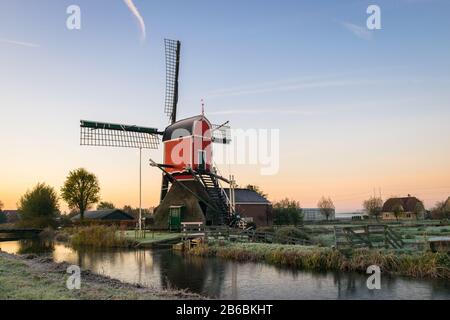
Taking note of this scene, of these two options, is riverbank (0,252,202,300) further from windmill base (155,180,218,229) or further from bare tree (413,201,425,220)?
bare tree (413,201,425,220)

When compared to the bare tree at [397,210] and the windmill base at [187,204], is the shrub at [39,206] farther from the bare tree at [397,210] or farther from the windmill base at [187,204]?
the bare tree at [397,210]

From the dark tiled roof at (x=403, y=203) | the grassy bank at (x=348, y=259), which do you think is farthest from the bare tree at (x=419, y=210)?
the grassy bank at (x=348, y=259)

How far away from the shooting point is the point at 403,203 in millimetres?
78312

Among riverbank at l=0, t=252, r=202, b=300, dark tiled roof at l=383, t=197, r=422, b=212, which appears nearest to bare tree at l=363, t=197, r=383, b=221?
dark tiled roof at l=383, t=197, r=422, b=212

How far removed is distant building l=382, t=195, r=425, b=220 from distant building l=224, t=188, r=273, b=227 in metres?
47.6

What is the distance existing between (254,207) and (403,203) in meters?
53.9

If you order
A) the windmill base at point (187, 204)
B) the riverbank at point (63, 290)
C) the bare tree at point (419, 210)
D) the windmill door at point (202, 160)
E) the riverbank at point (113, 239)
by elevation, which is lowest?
the bare tree at point (419, 210)

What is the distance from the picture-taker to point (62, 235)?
4006 centimetres

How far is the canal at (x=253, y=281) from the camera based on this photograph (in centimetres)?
1164

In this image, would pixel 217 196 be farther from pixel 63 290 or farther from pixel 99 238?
pixel 63 290

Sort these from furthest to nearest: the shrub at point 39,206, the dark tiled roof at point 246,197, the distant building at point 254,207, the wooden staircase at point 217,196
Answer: the shrub at point 39,206 < the dark tiled roof at point 246,197 < the distant building at point 254,207 < the wooden staircase at point 217,196

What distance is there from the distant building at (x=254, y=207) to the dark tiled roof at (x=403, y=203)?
167 ft

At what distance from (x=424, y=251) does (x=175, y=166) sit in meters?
22.0
